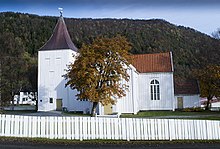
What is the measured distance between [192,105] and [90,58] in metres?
22.4

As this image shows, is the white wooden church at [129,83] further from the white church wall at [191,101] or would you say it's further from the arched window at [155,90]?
the white church wall at [191,101]

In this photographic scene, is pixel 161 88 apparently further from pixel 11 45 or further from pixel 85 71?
pixel 11 45

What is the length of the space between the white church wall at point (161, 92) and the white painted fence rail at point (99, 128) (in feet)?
72.3

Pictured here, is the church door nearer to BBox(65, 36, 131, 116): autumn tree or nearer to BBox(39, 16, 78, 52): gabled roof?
BBox(39, 16, 78, 52): gabled roof

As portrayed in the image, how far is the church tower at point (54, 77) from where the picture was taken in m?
40.5

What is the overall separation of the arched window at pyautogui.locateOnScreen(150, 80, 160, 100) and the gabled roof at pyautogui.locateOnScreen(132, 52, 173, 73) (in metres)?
1.65

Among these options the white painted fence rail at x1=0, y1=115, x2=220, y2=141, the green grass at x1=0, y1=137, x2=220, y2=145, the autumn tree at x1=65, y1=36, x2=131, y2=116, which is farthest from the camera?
the autumn tree at x1=65, y1=36, x2=131, y2=116

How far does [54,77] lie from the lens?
135 ft

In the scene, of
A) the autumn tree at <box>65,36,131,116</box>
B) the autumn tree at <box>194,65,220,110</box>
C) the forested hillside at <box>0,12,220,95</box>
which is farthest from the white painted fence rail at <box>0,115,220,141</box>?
the forested hillside at <box>0,12,220,95</box>

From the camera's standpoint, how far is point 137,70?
3675 cm

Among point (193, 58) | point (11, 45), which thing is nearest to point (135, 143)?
point (11, 45)

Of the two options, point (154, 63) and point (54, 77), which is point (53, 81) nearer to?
point (54, 77)

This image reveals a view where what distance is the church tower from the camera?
1593 inches

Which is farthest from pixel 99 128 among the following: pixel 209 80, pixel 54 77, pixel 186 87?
pixel 186 87
